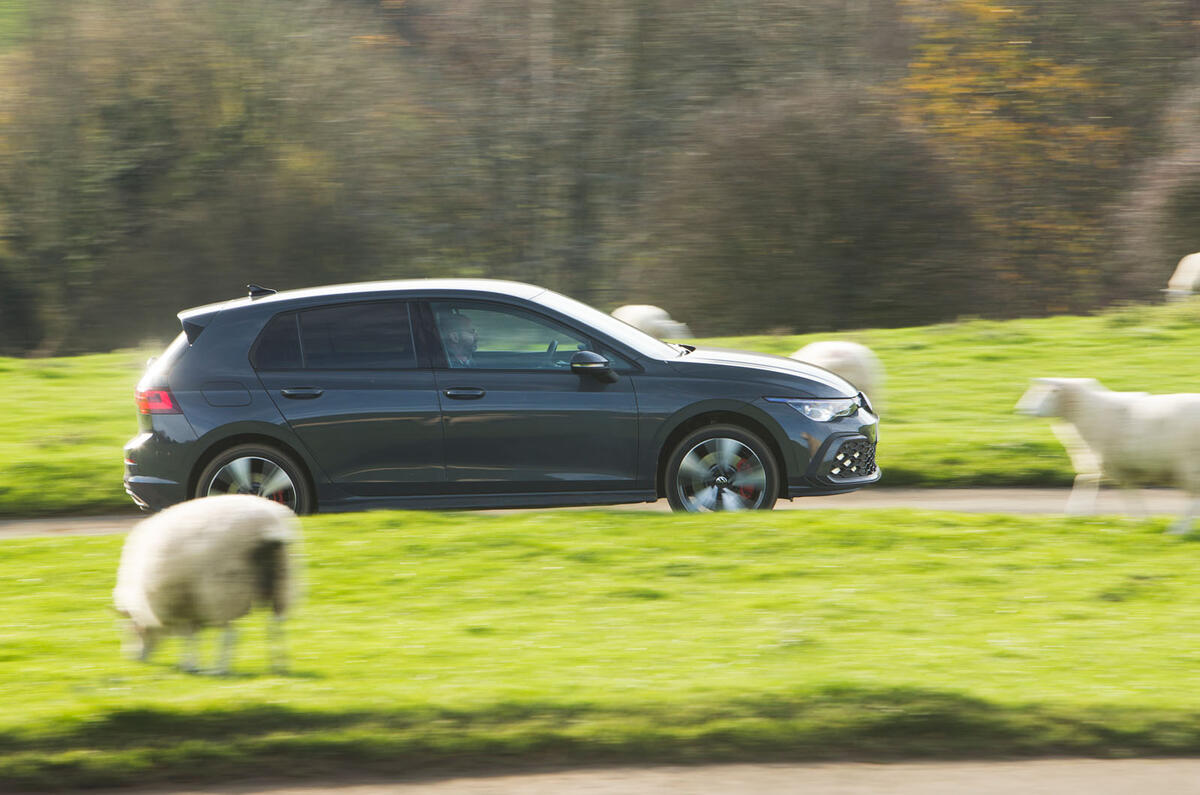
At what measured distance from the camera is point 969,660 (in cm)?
654

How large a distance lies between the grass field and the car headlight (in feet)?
7.46

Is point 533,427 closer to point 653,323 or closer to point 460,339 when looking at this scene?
point 460,339

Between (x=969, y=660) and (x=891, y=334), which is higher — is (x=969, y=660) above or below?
below

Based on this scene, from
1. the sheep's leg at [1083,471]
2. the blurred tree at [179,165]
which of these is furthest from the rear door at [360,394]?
the blurred tree at [179,165]

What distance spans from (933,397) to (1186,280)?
6.57 m

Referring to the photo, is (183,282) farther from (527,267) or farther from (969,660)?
(969,660)

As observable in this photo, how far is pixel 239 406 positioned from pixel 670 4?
16106 mm

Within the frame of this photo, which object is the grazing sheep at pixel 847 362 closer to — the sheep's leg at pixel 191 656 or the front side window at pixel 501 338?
the front side window at pixel 501 338

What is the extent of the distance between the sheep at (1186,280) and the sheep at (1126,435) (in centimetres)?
1057

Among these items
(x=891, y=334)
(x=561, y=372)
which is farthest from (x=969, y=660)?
(x=891, y=334)

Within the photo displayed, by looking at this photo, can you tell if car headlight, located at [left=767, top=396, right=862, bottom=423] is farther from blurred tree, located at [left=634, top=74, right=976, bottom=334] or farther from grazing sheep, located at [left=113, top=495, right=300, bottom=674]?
blurred tree, located at [left=634, top=74, right=976, bottom=334]

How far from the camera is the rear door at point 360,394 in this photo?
9.12 m

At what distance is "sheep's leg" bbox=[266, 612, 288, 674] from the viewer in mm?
6504

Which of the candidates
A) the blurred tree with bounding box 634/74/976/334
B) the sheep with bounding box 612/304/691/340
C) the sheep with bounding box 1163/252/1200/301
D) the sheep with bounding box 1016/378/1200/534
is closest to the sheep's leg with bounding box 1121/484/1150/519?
the sheep with bounding box 1016/378/1200/534
